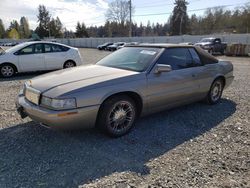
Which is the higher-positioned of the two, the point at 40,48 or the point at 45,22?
the point at 45,22

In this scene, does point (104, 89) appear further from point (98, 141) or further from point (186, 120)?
point (186, 120)

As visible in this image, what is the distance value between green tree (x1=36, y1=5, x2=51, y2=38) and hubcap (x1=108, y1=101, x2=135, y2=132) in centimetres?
8707

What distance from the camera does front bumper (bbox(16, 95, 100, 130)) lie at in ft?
11.3

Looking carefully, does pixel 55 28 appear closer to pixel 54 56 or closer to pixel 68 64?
pixel 68 64

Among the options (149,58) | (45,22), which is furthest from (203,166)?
(45,22)

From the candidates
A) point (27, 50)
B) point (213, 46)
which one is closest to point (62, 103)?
point (27, 50)

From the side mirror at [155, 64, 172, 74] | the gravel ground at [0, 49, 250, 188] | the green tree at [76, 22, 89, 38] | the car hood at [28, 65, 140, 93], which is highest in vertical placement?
the green tree at [76, 22, 89, 38]

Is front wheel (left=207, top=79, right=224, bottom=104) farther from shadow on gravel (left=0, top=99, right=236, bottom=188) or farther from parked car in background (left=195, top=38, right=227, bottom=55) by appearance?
parked car in background (left=195, top=38, right=227, bottom=55)

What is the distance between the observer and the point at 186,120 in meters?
4.89

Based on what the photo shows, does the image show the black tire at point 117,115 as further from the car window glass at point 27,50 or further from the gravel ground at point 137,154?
the car window glass at point 27,50

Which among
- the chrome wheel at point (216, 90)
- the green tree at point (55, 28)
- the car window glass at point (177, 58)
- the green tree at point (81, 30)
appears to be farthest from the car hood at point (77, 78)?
the green tree at point (55, 28)

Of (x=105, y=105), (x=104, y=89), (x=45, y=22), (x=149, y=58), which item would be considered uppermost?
(x=45, y=22)

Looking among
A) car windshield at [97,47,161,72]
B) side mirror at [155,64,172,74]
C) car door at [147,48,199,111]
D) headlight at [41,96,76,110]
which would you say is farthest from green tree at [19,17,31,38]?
headlight at [41,96,76,110]

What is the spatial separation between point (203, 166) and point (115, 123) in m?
1.46
